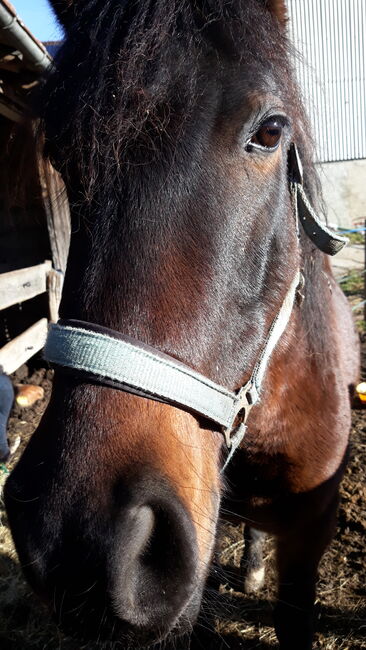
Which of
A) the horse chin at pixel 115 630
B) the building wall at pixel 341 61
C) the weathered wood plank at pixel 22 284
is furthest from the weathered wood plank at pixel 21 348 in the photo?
the building wall at pixel 341 61

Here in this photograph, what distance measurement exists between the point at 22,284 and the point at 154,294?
11.6 ft

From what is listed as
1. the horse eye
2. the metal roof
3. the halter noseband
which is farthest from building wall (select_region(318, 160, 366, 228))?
the halter noseband

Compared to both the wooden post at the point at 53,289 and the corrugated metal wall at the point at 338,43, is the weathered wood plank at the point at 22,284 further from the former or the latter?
the corrugated metal wall at the point at 338,43

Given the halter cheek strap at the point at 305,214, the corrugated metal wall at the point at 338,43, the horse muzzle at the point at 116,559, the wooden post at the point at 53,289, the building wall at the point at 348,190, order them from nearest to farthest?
the horse muzzle at the point at 116,559 → the halter cheek strap at the point at 305,214 → the wooden post at the point at 53,289 → the corrugated metal wall at the point at 338,43 → the building wall at the point at 348,190

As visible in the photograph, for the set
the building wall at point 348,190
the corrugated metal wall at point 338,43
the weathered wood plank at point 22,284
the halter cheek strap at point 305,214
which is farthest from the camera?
the building wall at point 348,190

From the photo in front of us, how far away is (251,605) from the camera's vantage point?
2.63 meters

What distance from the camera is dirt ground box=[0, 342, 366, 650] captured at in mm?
2369

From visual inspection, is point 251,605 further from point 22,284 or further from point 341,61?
point 341,61

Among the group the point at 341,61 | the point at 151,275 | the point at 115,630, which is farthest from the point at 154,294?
the point at 341,61

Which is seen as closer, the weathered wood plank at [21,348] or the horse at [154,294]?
the horse at [154,294]

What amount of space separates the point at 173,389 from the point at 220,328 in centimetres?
22

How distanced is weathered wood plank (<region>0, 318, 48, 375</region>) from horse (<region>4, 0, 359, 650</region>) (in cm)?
290

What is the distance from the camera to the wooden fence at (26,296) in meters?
3.95

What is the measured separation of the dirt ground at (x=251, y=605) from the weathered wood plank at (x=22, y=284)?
1.45m
